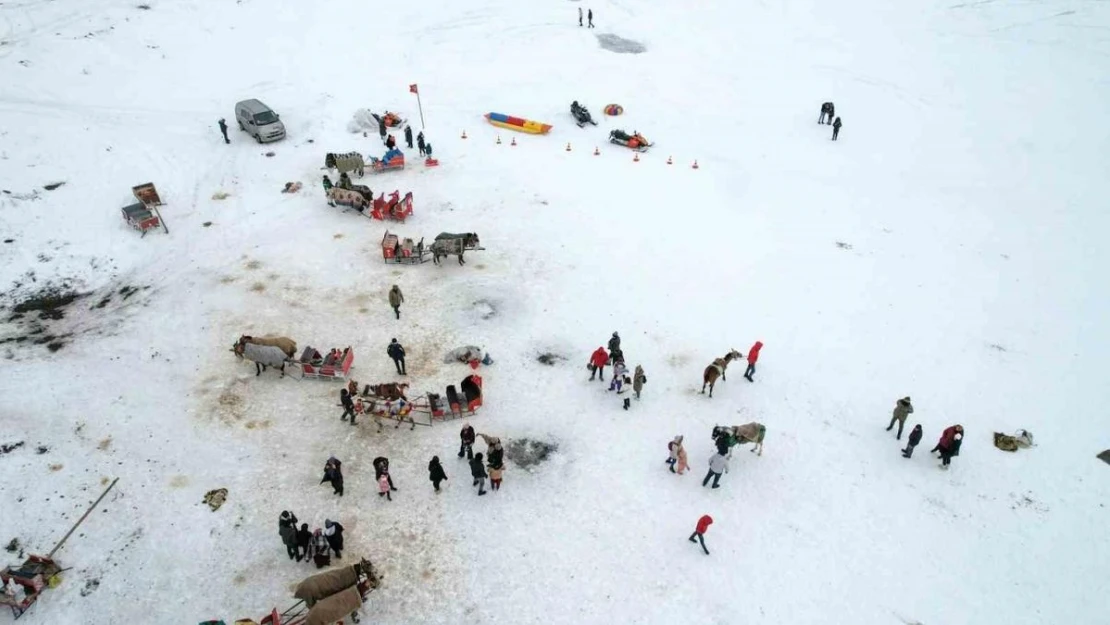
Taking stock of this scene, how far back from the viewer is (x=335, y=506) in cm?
1396

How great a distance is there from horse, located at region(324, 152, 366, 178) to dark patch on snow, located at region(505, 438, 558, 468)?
16046 millimetres

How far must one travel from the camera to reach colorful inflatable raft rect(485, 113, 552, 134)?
1220 inches

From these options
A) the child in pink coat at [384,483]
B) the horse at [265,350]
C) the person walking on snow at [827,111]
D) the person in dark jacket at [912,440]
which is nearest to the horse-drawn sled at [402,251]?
the horse at [265,350]

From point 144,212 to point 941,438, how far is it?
86.5 feet

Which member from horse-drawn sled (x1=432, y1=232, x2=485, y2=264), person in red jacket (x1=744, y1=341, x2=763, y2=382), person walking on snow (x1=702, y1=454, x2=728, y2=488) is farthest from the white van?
person walking on snow (x1=702, y1=454, x2=728, y2=488)

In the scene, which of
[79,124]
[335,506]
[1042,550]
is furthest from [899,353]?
[79,124]

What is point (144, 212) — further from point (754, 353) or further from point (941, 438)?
point (941, 438)

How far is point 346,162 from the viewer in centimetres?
2664

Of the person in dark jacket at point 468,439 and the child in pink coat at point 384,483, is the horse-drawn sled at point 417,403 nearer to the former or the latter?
the person in dark jacket at point 468,439

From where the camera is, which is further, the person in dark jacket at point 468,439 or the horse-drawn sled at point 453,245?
the horse-drawn sled at point 453,245

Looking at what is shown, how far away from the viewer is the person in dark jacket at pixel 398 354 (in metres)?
16.8

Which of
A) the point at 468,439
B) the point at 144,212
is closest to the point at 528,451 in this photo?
the point at 468,439

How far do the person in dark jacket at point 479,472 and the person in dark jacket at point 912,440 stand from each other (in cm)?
1014

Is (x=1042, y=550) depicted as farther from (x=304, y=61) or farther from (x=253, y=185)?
(x=304, y=61)
